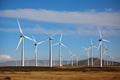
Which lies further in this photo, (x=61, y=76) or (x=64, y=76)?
(x=64, y=76)

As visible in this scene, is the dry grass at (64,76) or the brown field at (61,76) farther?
the brown field at (61,76)

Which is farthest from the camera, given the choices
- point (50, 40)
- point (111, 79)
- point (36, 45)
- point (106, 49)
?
point (106, 49)

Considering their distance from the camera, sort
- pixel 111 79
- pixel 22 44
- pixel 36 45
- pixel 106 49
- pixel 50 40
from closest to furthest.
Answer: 1. pixel 111 79
2. pixel 22 44
3. pixel 50 40
4. pixel 36 45
5. pixel 106 49

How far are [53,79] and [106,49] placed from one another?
11382 centimetres

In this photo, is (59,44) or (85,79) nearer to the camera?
(85,79)

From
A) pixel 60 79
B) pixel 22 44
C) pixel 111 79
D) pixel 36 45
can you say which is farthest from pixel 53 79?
pixel 36 45

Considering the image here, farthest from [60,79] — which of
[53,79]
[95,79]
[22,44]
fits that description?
[22,44]

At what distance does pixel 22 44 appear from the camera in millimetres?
102312

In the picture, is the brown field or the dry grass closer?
the dry grass

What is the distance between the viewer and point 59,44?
128375mm

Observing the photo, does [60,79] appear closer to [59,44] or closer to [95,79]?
[95,79]

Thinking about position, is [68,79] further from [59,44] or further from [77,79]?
[59,44]

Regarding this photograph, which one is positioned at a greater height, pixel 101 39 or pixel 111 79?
pixel 101 39

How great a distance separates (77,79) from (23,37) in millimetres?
48225
